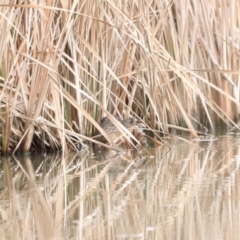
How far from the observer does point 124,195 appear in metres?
3.08

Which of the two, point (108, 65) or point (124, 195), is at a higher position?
point (108, 65)

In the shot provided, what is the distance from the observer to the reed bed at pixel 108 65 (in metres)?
4.11

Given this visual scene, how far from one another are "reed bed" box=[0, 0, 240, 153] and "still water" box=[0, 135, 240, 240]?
23 centimetres

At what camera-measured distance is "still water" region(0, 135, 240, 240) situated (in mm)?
2496

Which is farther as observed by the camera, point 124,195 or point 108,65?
point 108,65

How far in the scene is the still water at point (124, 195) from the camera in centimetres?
250

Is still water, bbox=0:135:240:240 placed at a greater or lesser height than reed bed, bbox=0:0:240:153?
→ lesser

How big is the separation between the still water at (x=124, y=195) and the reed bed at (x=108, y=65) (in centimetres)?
23

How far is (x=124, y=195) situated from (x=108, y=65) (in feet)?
5.57

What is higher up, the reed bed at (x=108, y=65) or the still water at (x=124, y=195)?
the reed bed at (x=108, y=65)

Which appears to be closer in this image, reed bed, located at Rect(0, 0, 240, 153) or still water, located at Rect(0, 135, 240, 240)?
still water, located at Rect(0, 135, 240, 240)

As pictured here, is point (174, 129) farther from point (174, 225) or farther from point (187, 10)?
point (174, 225)

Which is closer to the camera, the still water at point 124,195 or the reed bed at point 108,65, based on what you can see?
the still water at point 124,195

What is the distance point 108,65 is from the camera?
4672 mm
